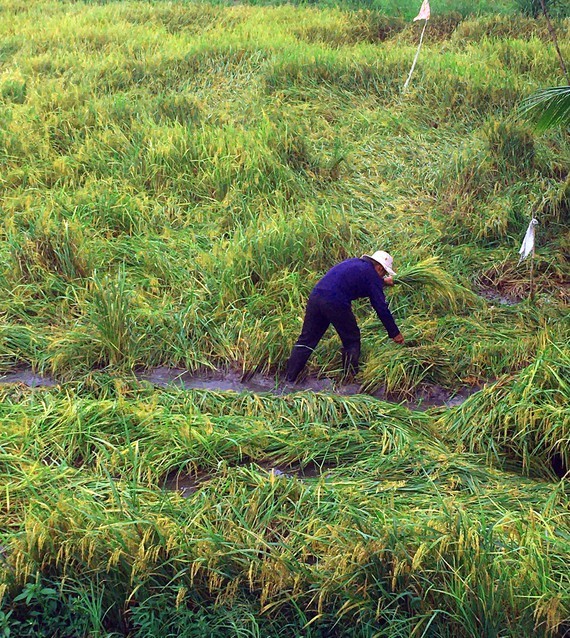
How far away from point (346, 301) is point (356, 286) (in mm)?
124

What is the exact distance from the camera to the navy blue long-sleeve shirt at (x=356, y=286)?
5.47 m

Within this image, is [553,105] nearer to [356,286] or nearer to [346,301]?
[356,286]

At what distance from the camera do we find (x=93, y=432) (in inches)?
192

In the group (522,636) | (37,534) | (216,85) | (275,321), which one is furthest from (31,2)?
(522,636)

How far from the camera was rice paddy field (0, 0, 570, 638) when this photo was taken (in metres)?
3.73

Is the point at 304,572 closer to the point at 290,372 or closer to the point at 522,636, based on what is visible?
the point at 522,636

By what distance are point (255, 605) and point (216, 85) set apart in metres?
7.38

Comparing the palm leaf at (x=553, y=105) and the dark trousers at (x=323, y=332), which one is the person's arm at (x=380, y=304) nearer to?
the dark trousers at (x=323, y=332)

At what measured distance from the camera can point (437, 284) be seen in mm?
6395

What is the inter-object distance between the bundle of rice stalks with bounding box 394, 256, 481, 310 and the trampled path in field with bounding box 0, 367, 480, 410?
0.93m

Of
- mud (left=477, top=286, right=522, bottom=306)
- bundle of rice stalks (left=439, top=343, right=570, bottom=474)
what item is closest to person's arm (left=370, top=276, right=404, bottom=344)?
bundle of rice stalks (left=439, top=343, right=570, bottom=474)

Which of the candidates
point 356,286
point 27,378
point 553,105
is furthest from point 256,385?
point 553,105

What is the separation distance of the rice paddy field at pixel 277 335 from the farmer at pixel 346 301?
271mm

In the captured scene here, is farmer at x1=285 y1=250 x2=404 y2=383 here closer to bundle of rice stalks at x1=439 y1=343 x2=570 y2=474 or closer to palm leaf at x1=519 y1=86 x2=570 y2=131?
bundle of rice stalks at x1=439 y1=343 x2=570 y2=474
